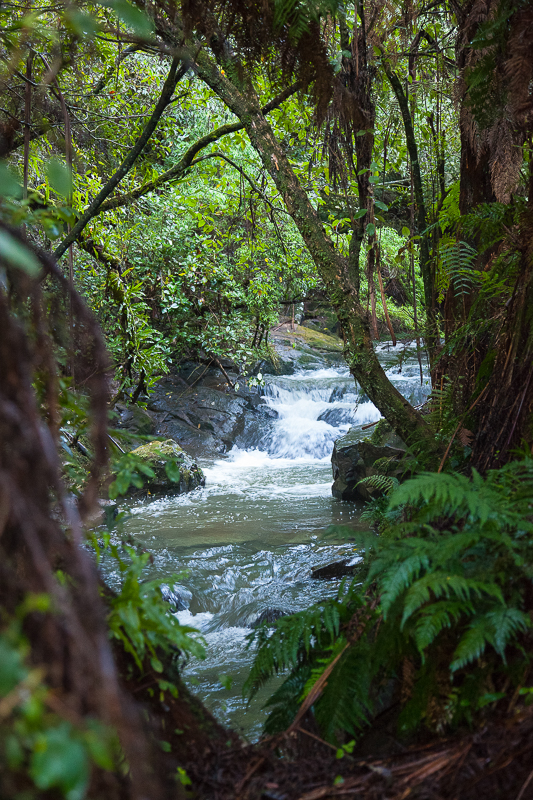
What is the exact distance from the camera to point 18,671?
59cm

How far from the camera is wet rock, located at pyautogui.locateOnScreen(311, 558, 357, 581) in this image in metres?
5.35

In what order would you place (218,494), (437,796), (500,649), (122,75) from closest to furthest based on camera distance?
(437,796), (500,649), (122,75), (218,494)

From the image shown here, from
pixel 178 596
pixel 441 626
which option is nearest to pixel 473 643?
pixel 441 626

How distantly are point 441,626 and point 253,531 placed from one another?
5.80 metres

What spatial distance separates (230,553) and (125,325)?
2.86 meters

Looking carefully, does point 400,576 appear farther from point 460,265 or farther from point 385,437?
point 385,437

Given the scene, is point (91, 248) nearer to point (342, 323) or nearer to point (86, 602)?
point (342, 323)

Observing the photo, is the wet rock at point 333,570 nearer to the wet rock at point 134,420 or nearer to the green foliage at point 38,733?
the green foliage at point 38,733

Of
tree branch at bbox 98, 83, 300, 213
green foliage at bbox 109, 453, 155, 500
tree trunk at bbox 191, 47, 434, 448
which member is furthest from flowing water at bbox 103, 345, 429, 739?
tree branch at bbox 98, 83, 300, 213

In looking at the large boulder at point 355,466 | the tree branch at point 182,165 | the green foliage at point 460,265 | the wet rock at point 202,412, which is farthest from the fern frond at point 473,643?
the wet rock at point 202,412

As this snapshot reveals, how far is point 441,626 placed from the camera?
53.1 inches

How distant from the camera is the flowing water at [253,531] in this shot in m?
4.12

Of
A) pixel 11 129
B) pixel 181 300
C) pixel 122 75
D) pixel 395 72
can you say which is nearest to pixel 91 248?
pixel 11 129

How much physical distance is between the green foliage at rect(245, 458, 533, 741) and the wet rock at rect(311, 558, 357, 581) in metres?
3.66
